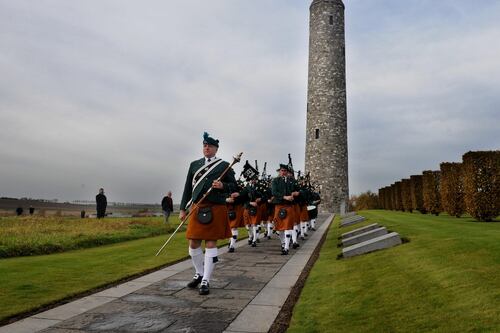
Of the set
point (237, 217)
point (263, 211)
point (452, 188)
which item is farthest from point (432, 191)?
point (237, 217)

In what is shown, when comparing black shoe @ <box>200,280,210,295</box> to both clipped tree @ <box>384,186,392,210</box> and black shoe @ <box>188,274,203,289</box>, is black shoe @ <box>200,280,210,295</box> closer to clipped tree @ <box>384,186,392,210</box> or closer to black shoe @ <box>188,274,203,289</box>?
black shoe @ <box>188,274,203,289</box>

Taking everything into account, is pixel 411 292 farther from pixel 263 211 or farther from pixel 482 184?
pixel 482 184

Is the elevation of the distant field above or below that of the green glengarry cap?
below

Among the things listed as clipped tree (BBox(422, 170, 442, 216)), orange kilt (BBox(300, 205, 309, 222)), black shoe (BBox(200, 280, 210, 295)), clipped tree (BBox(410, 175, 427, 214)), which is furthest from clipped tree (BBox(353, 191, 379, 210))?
black shoe (BBox(200, 280, 210, 295))

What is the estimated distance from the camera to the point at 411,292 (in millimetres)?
5617

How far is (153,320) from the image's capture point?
4.99 meters

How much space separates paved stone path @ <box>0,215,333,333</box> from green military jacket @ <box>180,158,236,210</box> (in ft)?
4.60

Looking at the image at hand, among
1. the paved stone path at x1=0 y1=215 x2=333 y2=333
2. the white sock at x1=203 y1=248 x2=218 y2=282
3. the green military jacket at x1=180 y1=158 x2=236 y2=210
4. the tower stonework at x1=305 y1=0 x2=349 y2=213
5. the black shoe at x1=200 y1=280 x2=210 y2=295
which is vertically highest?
the tower stonework at x1=305 y1=0 x2=349 y2=213

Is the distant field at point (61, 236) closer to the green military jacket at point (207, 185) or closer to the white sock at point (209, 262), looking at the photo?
the green military jacket at point (207, 185)

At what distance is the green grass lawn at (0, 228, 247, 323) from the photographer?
5.96m

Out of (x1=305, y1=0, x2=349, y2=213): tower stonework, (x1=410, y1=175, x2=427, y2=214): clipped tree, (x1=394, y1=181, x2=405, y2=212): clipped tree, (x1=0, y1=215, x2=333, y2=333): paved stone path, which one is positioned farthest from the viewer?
(x1=305, y1=0, x2=349, y2=213): tower stonework

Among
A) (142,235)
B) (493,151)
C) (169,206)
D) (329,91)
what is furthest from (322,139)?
(142,235)

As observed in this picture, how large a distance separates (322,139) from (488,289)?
3494 cm

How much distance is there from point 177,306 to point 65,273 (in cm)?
342
